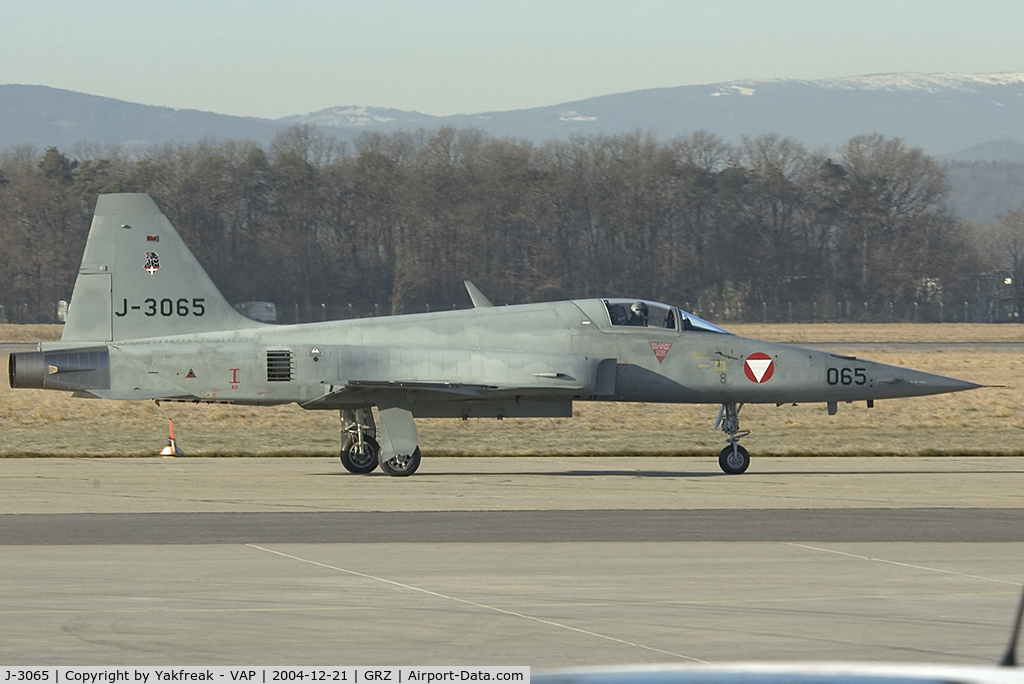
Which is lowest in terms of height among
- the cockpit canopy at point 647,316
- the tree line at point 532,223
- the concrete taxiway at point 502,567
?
the concrete taxiway at point 502,567

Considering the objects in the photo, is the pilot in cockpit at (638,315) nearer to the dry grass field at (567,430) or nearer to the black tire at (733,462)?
the black tire at (733,462)

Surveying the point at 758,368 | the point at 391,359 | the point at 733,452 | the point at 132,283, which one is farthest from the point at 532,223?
the point at 132,283

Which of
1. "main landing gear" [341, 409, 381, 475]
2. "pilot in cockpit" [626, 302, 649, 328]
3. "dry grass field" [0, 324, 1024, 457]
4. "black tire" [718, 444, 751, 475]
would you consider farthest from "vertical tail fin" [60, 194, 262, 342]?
"black tire" [718, 444, 751, 475]

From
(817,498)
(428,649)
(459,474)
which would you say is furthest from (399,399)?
(428,649)

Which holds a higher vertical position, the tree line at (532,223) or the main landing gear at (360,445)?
the tree line at (532,223)

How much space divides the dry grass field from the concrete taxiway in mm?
4324

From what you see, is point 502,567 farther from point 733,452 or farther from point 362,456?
point 733,452

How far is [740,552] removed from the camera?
505 inches

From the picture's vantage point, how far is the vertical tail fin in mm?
19422

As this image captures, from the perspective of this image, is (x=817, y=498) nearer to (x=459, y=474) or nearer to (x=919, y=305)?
(x=459, y=474)

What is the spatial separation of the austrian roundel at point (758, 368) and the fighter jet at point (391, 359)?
2 cm

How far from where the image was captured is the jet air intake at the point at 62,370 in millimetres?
18734

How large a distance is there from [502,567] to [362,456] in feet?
28.8

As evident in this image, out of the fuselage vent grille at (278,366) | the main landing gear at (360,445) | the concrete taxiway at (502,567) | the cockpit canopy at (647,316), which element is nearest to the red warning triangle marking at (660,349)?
the cockpit canopy at (647,316)
